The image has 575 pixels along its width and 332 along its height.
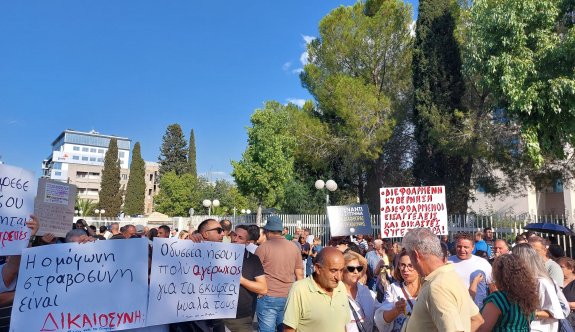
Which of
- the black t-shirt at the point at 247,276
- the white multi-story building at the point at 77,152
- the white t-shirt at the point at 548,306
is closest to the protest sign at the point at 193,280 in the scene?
the black t-shirt at the point at 247,276

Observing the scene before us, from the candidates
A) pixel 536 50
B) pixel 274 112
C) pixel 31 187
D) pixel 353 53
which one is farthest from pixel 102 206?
pixel 31 187

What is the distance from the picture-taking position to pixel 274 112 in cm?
2998

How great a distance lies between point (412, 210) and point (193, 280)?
6.60 m

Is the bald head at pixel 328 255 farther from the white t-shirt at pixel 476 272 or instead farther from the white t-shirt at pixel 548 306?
the white t-shirt at pixel 476 272

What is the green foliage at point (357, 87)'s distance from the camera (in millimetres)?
26172

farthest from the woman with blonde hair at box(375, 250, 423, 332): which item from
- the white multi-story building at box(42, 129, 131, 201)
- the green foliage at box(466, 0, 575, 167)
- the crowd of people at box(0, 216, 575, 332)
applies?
the white multi-story building at box(42, 129, 131, 201)

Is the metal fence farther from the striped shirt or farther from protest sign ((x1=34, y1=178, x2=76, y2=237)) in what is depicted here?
protest sign ((x1=34, y1=178, x2=76, y2=237))

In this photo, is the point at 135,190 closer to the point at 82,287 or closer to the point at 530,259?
the point at 82,287

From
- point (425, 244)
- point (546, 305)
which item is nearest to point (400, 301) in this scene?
point (425, 244)

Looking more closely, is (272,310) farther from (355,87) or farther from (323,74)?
(323,74)

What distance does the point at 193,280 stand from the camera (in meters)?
3.78

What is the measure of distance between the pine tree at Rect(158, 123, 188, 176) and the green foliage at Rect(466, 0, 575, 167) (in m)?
58.7

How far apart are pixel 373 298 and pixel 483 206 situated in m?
33.5

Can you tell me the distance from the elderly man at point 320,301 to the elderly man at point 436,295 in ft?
2.14
